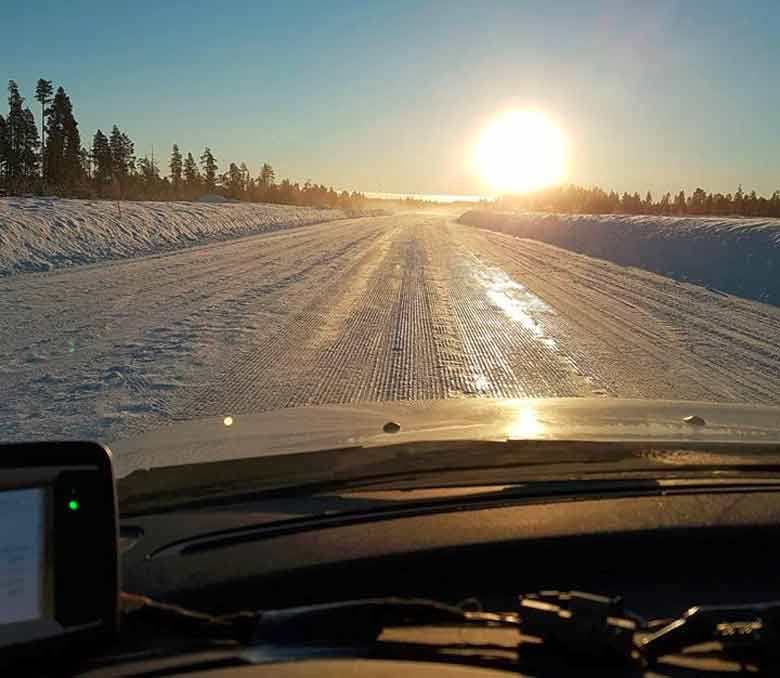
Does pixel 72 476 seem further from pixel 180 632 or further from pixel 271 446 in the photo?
pixel 271 446

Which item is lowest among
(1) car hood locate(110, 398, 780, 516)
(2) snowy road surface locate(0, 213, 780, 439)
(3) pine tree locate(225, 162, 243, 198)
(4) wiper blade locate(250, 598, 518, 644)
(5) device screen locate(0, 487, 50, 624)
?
(2) snowy road surface locate(0, 213, 780, 439)

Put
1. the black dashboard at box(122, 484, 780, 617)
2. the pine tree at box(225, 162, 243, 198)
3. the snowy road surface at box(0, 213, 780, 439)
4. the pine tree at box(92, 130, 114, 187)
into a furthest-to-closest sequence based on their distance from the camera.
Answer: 1. the pine tree at box(225, 162, 243, 198)
2. the pine tree at box(92, 130, 114, 187)
3. the snowy road surface at box(0, 213, 780, 439)
4. the black dashboard at box(122, 484, 780, 617)

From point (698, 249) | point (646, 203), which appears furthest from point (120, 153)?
→ point (698, 249)

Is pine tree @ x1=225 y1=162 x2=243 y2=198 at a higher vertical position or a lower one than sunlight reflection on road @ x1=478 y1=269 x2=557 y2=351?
higher

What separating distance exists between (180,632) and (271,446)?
4.71 feet

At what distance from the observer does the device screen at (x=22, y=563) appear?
1.09 metres

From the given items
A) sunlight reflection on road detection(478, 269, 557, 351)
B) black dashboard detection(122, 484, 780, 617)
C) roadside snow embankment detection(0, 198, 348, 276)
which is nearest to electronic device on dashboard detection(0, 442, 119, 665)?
black dashboard detection(122, 484, 780, 617)

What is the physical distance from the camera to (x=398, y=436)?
9.04 ft

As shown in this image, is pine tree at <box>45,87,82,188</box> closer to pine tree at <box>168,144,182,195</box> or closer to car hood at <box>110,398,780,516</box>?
pine tree at <box>168,144,182,195</box>

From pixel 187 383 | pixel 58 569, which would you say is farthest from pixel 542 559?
pixel 187 383

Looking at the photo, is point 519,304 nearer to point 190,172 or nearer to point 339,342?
point 339,342

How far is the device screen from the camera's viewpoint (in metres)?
1.09

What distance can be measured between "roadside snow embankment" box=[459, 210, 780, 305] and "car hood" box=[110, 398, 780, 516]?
347 inches

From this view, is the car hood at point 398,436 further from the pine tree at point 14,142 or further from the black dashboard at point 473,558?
the pine tree at point 14,142
